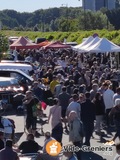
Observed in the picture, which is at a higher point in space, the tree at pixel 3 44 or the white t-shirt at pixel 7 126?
the tree at pixel 3 44

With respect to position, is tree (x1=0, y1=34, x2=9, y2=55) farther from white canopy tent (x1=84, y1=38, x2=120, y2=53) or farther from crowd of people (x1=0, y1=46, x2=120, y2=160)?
crowd of people (x1=0, y1=46, x2=120, y2=160)

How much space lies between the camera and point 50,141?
40.1 ft

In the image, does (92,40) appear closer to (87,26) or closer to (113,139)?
(113,139)

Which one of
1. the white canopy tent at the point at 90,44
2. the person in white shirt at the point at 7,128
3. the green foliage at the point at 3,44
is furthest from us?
the green foliage at the point at 3,44

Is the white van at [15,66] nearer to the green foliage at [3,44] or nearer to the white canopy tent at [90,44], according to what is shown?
the white canopy tent at [90,44]

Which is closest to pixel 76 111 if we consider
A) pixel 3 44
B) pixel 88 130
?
pixel 88 130

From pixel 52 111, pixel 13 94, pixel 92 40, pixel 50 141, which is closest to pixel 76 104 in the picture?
pixel 52 111

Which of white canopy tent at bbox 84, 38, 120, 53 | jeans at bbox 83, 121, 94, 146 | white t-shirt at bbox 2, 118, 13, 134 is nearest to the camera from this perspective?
white t-shirt at bbox 2, 118, 13, 134

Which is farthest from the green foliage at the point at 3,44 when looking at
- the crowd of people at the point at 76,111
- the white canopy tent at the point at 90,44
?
the crowd of people at the point at 76,111

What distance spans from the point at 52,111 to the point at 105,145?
1936 millimetres

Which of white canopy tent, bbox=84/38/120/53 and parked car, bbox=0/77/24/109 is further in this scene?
white canopy tent, bbox=84/38/120/53

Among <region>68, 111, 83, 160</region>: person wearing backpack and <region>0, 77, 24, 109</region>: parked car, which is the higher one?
<region>68, 111, 83, 160</region>: person wearing backpack

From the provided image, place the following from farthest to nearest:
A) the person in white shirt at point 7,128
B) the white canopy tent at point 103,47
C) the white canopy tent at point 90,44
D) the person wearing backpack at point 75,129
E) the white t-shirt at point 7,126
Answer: the white canopy tent at point 90,44 < the white canopy tent at point 103,47 < the white t-shirt at point 7,126 < the person in white shirt at point 7,128 < the person wearing backpack at point 75,129

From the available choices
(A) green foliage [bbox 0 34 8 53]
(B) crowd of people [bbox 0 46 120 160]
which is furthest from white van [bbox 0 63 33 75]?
(A) green foliage [bbox 0 34 8 53]
